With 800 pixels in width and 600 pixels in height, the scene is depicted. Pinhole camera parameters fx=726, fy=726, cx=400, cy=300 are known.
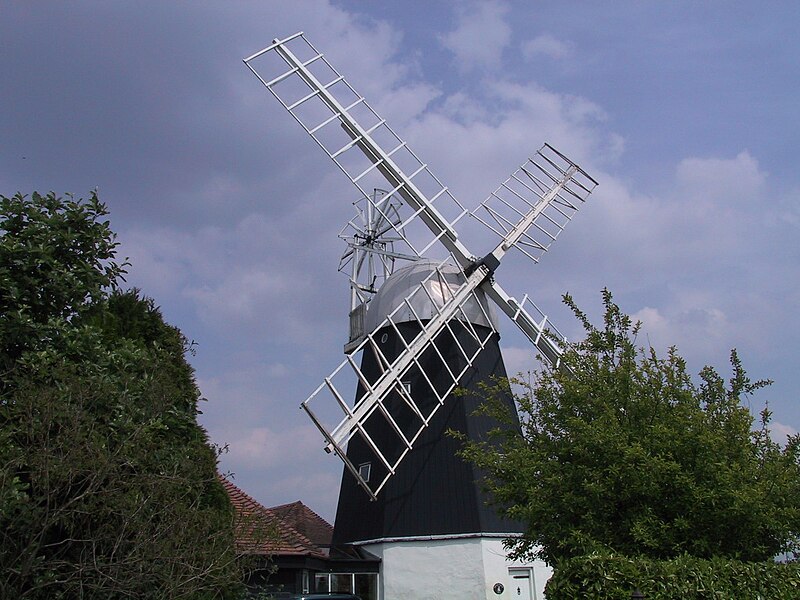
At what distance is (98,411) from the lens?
6406 millimetres

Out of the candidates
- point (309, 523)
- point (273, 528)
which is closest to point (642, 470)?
point (273, 528)

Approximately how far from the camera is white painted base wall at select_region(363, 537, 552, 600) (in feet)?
52.5

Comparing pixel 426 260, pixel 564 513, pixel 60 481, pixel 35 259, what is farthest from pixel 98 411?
pixel 426 260

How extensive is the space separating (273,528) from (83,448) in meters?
2.11

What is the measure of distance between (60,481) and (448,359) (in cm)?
1370

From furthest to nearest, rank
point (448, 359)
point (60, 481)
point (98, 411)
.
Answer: point (448, 359)
point (98, 411)
point (60, 481)

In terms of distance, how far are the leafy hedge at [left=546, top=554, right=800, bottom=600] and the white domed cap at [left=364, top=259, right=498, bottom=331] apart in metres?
11.2

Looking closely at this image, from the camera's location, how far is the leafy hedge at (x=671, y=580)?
7.24 metres

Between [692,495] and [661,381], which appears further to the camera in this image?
[661,381]

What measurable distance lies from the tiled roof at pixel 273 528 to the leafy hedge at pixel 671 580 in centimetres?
308

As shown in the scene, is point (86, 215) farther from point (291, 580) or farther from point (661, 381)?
point (291, 580)

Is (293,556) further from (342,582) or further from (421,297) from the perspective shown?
(421,297)

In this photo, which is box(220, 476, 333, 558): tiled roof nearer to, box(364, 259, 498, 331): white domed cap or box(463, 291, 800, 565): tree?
box(463, 291, 800, 565): tree

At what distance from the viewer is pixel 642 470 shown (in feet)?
28.1
